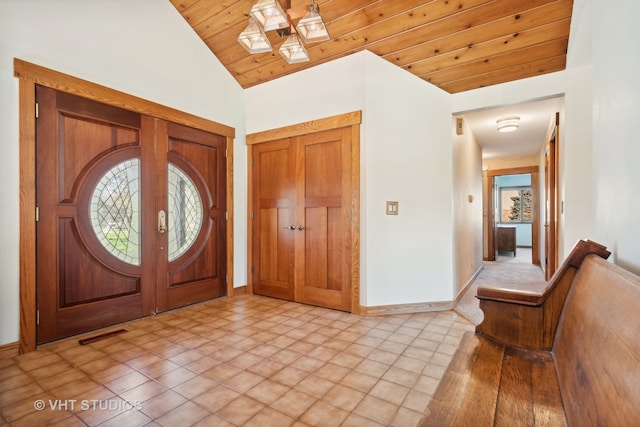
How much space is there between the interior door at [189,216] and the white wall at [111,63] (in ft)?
0.91

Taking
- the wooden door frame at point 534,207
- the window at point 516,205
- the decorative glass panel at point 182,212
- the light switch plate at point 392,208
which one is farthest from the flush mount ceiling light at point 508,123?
the window at point 516,205

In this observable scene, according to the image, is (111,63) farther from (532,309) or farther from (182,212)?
(532,309)

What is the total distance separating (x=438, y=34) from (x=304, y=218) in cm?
233

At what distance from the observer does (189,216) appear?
3.53m

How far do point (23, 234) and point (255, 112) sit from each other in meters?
2.73

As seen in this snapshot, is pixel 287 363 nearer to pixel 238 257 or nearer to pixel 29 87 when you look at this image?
pixel 238 257

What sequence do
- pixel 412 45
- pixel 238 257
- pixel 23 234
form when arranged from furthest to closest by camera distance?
pixel 238 257 < pixel 412 45 < pixel 23 234

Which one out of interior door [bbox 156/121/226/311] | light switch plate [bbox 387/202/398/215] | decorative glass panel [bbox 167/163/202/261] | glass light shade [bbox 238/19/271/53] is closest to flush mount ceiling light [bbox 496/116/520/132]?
light switch plate [bbox 387/202/398/215]

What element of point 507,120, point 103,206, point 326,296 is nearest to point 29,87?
point 103,206

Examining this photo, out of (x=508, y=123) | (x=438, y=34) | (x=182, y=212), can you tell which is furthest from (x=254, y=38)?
(x=508, y=123)

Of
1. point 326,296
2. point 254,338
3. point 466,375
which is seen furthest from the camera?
point 326,296

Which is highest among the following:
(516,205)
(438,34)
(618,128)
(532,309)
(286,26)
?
(438,34)

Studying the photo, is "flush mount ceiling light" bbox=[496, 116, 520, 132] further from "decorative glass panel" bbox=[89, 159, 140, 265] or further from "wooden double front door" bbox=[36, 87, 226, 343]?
"decorative glass panel" bbox=[89, 159, 140, 265]

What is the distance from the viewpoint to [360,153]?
10.7 ft
